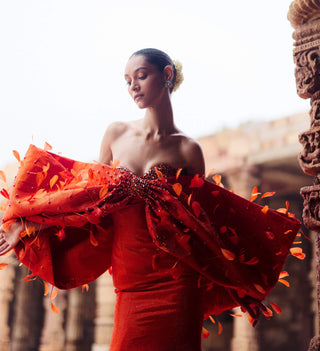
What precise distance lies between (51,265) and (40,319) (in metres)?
4.70

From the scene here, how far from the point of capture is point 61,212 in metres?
1.78

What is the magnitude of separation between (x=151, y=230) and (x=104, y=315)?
348 centimetres

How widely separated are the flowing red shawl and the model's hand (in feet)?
0.07

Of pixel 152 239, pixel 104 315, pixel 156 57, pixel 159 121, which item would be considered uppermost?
pixel 156 57

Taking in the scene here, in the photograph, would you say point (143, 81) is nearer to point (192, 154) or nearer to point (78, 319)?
point (192, 154)

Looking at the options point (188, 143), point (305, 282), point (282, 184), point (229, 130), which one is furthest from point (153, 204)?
point (305, 282)

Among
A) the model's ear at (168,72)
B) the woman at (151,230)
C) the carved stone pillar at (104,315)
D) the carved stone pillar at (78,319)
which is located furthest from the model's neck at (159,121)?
the carved stone pillar at (78,319)

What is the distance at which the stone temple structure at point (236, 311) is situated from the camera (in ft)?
15.1

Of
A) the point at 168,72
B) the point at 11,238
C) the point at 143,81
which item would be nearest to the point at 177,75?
the point at 168,72

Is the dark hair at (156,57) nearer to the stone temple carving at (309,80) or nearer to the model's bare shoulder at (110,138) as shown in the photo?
the model's bare shoulder at (110,138)

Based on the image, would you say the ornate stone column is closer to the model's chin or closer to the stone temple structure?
the model's chin

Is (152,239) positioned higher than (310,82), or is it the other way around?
(310,82)

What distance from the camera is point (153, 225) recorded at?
1.78 meters

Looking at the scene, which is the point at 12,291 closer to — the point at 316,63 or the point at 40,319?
the point at 40,319
